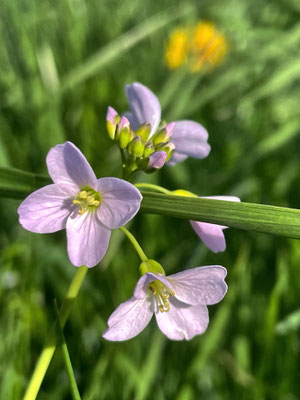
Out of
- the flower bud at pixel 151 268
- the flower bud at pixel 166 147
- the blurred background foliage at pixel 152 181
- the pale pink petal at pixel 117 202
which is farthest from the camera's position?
the blurred background foliage at pixel 152 181

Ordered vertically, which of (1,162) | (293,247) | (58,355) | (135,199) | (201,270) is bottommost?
(293,247)

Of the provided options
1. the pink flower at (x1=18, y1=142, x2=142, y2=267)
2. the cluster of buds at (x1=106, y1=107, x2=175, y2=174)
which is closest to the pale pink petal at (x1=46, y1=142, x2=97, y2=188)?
the pink flower at (x1=18, y1=142, x2=142, y2=267)

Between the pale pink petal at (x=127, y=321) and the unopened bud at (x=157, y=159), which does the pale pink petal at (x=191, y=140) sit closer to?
the unopened bud at (x=157, y=159)

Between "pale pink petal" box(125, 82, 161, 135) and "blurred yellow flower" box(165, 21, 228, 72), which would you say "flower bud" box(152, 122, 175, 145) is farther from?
"blurred yellow flower" box(165, 21, 228, 72)

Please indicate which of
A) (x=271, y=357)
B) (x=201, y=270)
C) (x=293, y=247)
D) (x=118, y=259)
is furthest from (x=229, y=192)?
(x=201, y=270)

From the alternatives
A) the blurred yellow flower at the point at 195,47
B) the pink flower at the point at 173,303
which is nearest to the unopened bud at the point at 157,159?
the pink flower at the point at 173,303

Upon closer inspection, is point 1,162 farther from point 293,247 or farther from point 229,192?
point 293,247
